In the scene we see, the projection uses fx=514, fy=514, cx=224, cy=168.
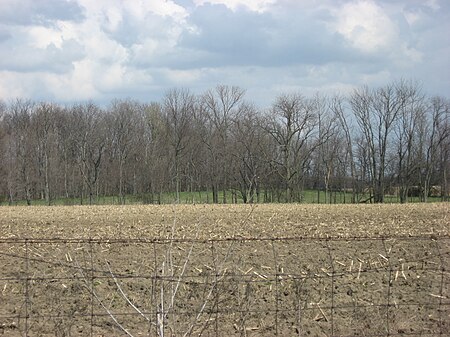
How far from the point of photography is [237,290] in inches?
342

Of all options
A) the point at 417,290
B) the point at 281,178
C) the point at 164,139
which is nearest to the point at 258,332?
the point at 417,290

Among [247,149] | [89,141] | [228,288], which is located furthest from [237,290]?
[89,141]

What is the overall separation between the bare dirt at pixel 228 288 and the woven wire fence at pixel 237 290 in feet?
0.09

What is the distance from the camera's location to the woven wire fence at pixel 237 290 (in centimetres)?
859

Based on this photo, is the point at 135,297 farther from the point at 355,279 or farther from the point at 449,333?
the point at 449,333

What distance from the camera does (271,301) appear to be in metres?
10.6

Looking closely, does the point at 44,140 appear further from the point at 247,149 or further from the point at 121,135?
the point at 247,149

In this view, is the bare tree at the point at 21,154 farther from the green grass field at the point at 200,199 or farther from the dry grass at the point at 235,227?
the dry grass at the point at 235,227

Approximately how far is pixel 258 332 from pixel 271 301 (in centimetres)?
183

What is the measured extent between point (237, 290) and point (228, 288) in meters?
1.50

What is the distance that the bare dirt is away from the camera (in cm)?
848

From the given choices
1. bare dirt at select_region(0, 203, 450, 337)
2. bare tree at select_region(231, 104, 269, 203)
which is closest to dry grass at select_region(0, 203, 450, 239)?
bare dirt at select_region(0, 203, 450, 337)

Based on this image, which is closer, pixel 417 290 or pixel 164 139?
pixel 417 290

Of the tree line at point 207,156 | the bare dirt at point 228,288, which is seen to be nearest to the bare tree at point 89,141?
the tree line at point 207,156
